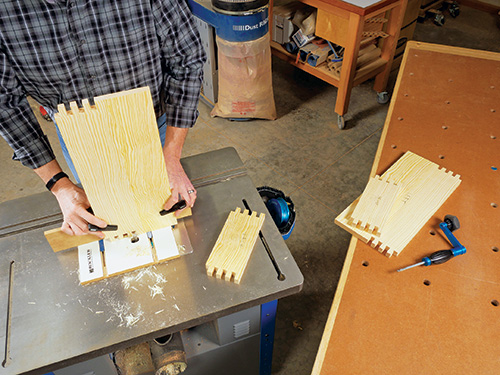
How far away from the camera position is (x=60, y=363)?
86 centimetres

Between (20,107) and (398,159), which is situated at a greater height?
(20,107)

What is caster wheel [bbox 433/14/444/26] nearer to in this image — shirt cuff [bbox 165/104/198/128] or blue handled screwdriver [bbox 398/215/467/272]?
blue handled screwdriver [bbox 398/215/467/272]

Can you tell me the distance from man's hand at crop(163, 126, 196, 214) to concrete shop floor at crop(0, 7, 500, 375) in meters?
1.01

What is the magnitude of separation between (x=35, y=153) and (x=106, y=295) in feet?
1.42

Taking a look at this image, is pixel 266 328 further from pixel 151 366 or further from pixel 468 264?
pixel 468 264

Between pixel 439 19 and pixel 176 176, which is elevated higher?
pixel 176 176

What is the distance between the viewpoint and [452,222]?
3.63 feet

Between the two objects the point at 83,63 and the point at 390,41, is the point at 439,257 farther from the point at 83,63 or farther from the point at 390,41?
the point at 390,41

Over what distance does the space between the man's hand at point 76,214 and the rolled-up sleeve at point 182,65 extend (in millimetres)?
351

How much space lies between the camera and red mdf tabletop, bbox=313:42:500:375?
89 cm

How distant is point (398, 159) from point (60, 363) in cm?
112

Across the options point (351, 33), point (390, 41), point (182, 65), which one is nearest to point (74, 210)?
point (182, 65)

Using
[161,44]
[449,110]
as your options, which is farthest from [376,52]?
[161,44]

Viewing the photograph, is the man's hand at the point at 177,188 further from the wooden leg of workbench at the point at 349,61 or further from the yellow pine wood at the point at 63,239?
the wooden leg of workbench at the point at 349,61
